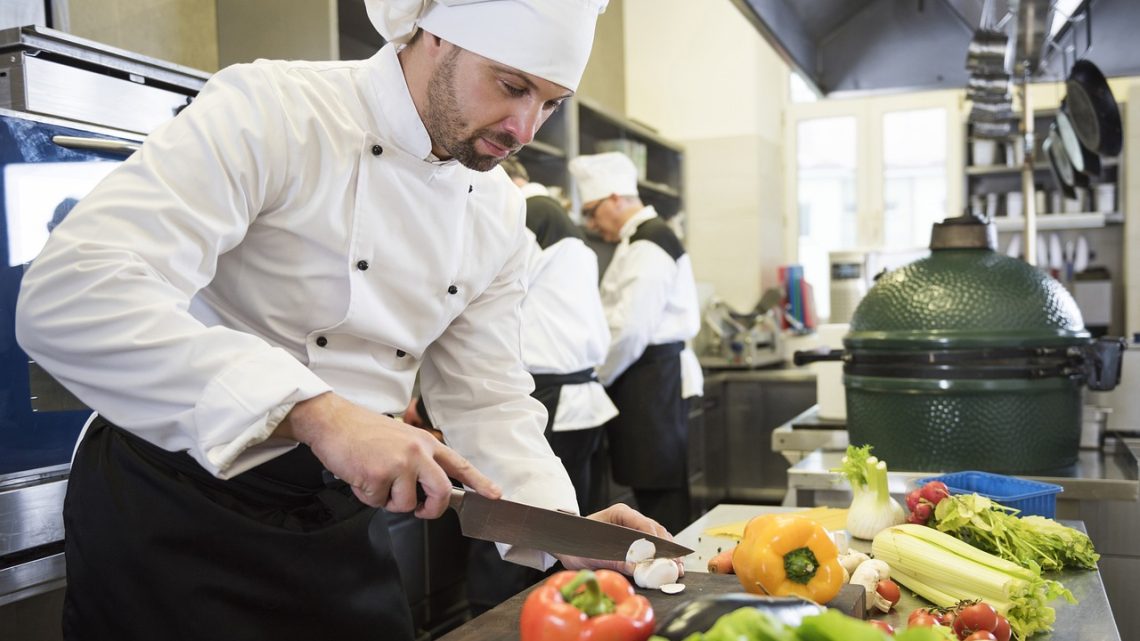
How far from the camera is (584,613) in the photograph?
907 millimetres

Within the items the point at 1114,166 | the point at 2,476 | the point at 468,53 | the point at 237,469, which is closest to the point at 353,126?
the point at 468,53

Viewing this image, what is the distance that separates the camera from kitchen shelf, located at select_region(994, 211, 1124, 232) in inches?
236

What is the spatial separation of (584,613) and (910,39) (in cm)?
201

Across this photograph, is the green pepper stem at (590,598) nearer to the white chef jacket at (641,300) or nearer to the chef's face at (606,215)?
the white chef jacket at (641,300)

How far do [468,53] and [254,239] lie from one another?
1.28ft

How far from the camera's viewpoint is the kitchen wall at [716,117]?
21.4ft

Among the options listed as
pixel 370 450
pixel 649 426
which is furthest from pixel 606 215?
pixel 370 450

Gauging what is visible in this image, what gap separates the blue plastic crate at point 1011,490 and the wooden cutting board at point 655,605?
0.61 meters

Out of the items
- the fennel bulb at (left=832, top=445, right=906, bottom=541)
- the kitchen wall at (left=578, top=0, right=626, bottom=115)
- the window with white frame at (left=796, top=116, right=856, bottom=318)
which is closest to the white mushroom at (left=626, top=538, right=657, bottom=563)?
the fennel bulb at (left=832, top=445, right=906, bottom=541)

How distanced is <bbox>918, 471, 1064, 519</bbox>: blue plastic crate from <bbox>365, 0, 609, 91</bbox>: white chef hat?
1.05m

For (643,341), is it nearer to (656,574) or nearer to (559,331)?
(559,331)

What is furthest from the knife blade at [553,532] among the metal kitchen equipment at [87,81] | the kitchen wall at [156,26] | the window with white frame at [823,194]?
the window with white frame at [823,194]

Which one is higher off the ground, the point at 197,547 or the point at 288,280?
the point at 288,280

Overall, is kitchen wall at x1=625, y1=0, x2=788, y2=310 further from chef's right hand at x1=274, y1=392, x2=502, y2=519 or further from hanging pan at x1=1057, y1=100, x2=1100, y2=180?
chef's right hand at x1=274, y1=392, x2=502, y2=519
